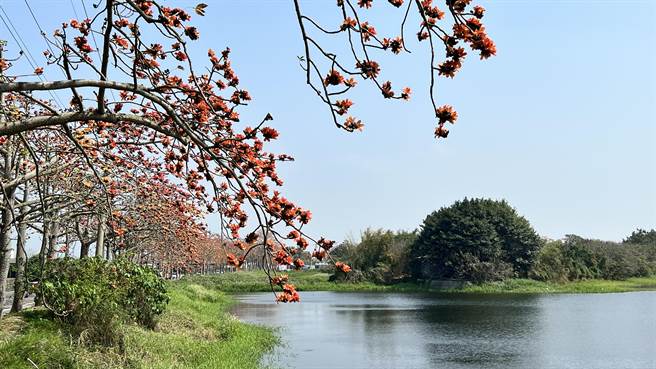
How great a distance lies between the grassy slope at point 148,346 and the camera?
7.92 m

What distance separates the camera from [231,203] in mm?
4641

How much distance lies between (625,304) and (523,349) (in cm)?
1940

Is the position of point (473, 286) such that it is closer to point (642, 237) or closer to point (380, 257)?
point (380, 257)

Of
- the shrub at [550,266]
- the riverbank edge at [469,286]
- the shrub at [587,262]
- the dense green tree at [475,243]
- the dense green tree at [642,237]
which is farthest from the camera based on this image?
the dense green tree at [642,237]

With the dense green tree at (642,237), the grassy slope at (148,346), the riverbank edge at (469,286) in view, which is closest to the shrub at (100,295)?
the grassy slope at (148,346)

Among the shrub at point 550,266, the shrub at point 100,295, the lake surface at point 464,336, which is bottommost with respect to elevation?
the lake surface at point 464,336

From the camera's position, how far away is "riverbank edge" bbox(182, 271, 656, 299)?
45.9m

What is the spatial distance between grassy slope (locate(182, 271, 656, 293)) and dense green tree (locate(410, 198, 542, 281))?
4.80 feet

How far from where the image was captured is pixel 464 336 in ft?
62.3

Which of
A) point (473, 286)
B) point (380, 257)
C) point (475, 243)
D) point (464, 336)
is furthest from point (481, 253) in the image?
point (464, 336)

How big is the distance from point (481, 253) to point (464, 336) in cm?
2984

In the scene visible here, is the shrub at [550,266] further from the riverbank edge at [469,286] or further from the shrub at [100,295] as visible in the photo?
the shrub at [100,295]

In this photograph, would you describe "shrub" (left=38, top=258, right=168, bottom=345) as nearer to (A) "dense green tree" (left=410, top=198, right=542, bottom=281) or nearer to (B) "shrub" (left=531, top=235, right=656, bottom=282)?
(A) "dense green tree" (left=410, top=198, right=542, bottom=281)

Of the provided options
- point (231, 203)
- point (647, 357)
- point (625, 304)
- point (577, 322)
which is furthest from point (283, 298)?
point (625, 304)
